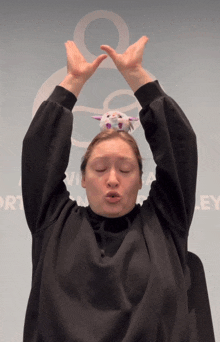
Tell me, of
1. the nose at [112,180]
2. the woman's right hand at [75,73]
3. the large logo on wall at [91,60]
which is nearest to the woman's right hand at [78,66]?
the woman's right hand at [75,73]

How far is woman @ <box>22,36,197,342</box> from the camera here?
0.71 meters

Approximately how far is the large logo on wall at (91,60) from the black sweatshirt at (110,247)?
51cm

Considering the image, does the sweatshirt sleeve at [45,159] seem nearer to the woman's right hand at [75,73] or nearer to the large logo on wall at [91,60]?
the woman's right hand at [75,73]

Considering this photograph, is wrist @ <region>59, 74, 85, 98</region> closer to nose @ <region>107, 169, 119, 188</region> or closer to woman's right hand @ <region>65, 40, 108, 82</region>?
woman's right hand @ <region>65, 40, 108, 82</region>

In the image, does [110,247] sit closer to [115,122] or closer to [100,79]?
[115,122]

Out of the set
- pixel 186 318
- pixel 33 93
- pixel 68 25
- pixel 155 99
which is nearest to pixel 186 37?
pixel 68 25

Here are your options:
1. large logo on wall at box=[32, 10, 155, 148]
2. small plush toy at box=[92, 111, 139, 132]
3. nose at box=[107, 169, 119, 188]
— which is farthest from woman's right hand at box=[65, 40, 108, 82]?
large logo on wall at box=[32, 10, 155, 148]

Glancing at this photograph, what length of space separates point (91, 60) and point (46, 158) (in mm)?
661

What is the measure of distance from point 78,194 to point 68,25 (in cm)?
62

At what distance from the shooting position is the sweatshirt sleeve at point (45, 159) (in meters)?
0.81

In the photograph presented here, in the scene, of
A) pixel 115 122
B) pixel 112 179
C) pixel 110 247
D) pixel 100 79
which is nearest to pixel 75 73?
pixel 115 122

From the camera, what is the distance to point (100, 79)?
1.37m

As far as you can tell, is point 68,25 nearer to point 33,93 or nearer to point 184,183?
point 33,93

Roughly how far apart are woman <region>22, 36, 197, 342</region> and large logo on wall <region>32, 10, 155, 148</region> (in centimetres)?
46
